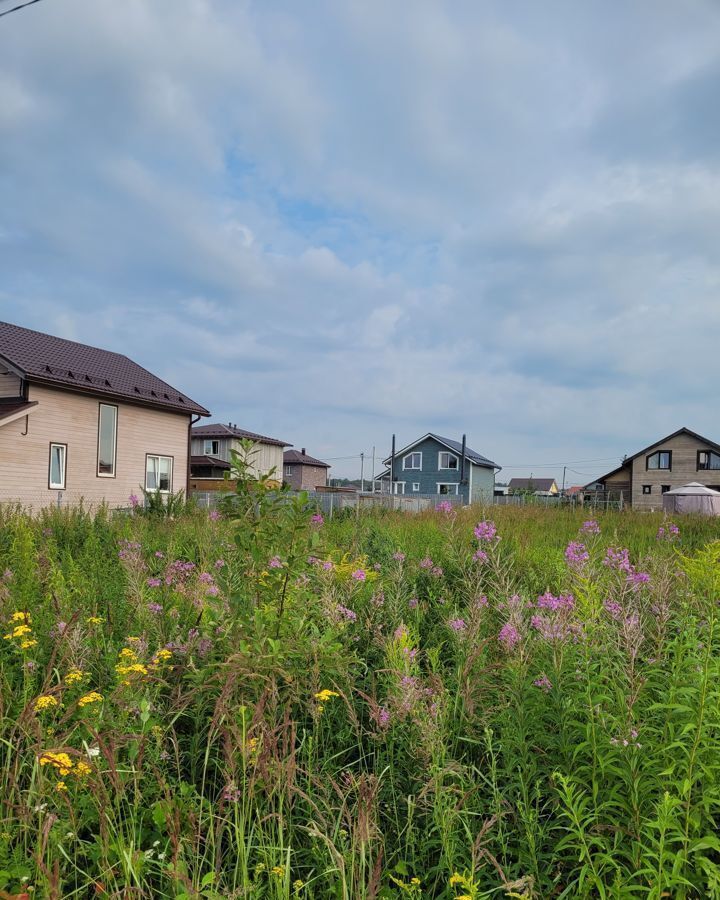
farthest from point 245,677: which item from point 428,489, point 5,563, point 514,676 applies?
point 428,489

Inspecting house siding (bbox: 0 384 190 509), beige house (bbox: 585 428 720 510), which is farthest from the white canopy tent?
beige house (bbox: 585 428 720 510)

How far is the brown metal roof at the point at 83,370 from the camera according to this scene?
19312mm

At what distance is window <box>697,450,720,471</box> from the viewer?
49.2 meters

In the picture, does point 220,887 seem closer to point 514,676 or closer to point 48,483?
point 514,676

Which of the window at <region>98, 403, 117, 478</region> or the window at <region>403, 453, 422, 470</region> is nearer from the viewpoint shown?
the window at <region>98, 403, 117, 478</region>

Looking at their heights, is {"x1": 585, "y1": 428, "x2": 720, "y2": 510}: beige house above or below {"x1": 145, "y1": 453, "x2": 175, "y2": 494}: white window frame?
above

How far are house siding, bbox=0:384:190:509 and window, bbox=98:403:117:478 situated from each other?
0.57 feet

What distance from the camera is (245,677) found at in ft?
7.97

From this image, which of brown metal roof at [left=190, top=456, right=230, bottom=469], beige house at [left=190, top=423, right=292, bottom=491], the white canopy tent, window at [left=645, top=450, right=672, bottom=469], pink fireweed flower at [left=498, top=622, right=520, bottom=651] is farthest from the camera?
→ window at [left=645, top=450, right=672, bottom=469]

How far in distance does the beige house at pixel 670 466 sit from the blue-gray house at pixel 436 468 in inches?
416

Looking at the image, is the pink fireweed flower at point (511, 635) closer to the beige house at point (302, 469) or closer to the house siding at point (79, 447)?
the house siding at point (79, 447)

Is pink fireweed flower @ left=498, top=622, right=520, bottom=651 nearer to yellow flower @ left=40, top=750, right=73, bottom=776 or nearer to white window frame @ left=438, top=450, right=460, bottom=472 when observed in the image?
yellow flower @ left=40, top=750, right=73, bottom=776

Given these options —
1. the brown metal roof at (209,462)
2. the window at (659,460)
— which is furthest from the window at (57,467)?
the window at (659,460)

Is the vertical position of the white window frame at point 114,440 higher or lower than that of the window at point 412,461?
lower
